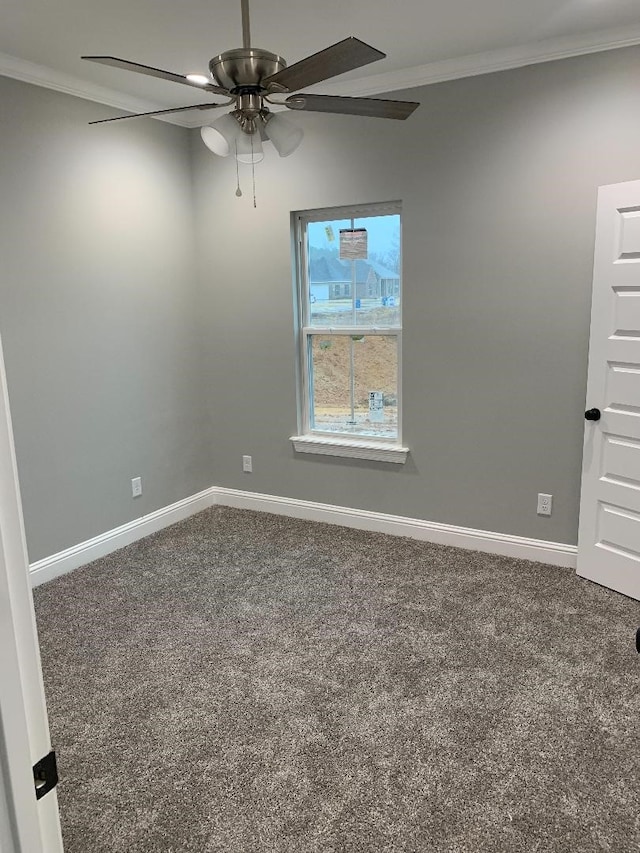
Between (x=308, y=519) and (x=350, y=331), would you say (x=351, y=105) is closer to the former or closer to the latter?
(x=350, y=331)


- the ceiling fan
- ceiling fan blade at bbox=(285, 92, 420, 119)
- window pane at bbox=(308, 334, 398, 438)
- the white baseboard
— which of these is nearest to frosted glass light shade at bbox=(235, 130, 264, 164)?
the ceiling fan

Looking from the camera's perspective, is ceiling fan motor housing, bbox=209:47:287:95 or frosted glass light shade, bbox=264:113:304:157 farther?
frosted glass light shade, bbox=264:113:304:157

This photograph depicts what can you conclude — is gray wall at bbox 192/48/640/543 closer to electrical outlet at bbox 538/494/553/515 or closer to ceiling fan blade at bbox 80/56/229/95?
electrical outlet at bbox 538/494/553/515

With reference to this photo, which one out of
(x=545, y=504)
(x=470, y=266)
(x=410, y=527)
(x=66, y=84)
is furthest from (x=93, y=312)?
(x=545, y=504)

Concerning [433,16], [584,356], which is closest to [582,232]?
[584,356]

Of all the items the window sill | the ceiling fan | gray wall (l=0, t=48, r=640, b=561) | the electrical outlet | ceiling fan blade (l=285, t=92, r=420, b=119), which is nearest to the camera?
the ceiling fan

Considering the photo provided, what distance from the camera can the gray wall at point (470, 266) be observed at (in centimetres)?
313

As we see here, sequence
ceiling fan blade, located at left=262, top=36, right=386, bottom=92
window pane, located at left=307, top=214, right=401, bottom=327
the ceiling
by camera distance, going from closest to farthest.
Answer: ceiling fan blade, located at left=262, top=36, right=386, bottom=92
the ceiling
window pane, located at left=307, top=214, right=401, bottom=327

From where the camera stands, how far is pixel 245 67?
6.03 ft

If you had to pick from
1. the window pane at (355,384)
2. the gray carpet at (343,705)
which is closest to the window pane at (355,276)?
the window pane at (355,384)

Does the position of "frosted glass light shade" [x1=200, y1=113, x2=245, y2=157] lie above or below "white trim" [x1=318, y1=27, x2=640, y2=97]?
below

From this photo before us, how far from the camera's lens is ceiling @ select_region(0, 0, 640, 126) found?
8.38ft

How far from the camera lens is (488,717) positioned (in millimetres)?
2277

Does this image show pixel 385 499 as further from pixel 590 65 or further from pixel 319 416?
pixel 590 65
